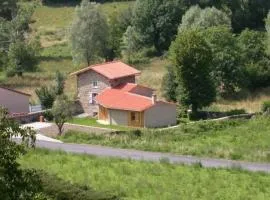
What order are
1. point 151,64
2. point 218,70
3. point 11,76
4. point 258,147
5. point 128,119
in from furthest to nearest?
1. point 151,64
2. point 11,76
3. point 218,70
4. point 128,119
5. point 258,147

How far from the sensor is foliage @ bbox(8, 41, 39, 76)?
72500 millimetres

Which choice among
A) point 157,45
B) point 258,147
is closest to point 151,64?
point 157,45

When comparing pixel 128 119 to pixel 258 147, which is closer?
pixel 258 147

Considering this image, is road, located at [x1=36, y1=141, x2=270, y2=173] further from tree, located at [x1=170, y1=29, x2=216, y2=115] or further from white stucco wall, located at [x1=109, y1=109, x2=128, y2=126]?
tree, located at [x1=170, y1=29, x2=216, y2=115]

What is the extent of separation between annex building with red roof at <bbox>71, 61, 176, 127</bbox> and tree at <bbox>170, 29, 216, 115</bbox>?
2.01 metres

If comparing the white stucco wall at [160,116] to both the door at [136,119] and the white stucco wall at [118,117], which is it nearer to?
the door at [136,119]

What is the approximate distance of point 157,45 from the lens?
83.9m

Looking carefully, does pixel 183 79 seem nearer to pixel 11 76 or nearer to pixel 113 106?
pixel 113 106

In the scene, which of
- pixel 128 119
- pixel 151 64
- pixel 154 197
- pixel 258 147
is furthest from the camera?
pixel 151 64

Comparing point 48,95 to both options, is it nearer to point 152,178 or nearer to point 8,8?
point 152,178

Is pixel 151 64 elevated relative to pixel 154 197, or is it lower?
elevated

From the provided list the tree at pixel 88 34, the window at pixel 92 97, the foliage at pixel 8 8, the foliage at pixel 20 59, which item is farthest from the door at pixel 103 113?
the foliage at pixel 8 8

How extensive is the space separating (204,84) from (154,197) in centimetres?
2521

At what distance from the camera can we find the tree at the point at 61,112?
1908 inches
